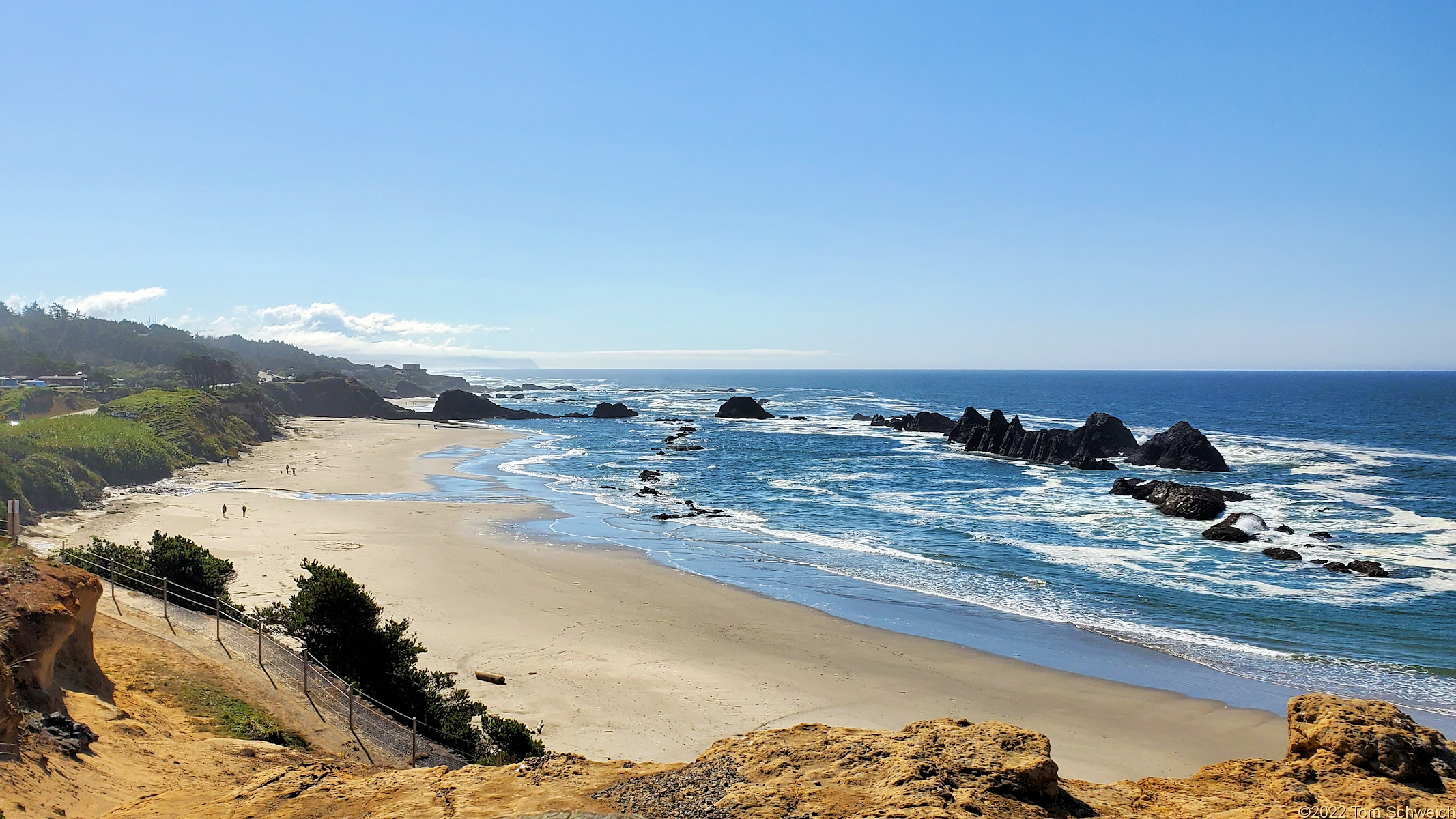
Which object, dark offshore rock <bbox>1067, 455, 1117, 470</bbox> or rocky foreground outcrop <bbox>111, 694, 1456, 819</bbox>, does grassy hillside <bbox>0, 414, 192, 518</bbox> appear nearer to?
rocky foreground outcrop <bbox>111, 694, 1456, 819</bbox>

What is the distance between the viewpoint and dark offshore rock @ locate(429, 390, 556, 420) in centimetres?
10494

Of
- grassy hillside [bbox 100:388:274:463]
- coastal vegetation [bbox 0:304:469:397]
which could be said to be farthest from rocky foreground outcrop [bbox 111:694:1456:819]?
coastal vegetation [bbox 0:304:469:397]

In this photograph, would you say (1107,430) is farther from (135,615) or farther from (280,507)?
(135,615)

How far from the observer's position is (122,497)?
3975 cm

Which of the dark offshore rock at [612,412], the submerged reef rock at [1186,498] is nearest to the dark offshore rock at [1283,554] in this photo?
the submerged reef rock at [1186,498]

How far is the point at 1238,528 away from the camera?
34156 millimetres

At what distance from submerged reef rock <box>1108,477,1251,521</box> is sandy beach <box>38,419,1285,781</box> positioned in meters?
Answer: 24.5

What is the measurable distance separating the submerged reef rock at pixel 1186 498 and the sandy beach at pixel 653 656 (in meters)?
24.5

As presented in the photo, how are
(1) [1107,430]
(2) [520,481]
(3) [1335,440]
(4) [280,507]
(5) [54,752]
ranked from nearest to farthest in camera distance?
(5) [54,752] → (4) [280,507] → (2) [520,481] → (1) [1107,430] → (3) [1335,440]

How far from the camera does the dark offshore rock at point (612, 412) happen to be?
107500mm

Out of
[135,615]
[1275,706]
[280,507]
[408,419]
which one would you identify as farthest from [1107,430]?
[408,419]

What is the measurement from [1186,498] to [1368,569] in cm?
1156

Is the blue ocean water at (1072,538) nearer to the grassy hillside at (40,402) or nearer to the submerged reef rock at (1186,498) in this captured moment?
the submerged reef rock at (1186,498)

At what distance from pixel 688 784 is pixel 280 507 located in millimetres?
38943
